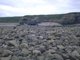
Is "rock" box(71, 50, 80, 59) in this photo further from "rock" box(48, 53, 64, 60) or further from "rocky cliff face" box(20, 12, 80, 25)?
"rocky cliff face" box(20, 12, 80, 25)

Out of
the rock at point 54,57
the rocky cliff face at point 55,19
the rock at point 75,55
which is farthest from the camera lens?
the rocky cliff face at point 55,19

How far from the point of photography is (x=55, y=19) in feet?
143

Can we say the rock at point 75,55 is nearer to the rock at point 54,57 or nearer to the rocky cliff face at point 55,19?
the rock at point 54,57

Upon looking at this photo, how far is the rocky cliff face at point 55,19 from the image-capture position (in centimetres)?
3931

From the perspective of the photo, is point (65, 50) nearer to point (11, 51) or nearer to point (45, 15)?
point (11, 51)

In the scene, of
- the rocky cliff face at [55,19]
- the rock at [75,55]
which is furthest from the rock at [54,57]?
the rocky cliff face at [55,19]

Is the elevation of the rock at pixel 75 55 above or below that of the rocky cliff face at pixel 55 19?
above

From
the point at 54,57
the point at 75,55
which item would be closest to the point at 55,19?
Result: the point at 75,55

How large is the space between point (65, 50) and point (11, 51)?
1443 mm

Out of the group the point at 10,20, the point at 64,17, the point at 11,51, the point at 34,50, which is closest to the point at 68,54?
the point at 34,50

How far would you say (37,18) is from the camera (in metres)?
42.6

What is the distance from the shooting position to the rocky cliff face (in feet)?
129

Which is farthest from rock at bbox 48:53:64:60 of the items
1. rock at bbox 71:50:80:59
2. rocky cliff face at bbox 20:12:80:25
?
rocky cliff face at bbox 20:12:80:25

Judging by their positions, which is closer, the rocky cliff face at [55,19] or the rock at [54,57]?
the rock at [54,57]
